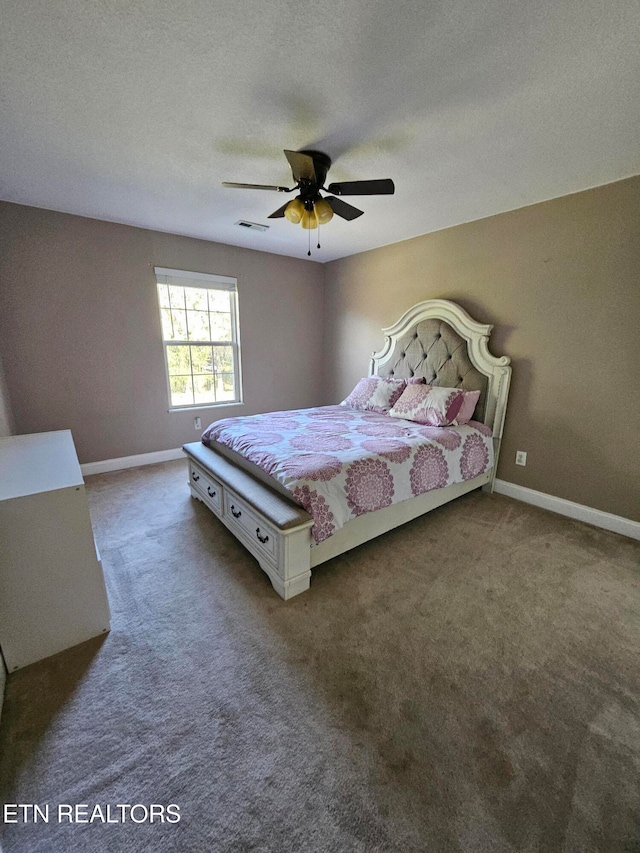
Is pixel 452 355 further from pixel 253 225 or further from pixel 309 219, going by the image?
pixel 253 225

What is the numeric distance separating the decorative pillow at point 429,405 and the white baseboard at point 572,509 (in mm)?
839

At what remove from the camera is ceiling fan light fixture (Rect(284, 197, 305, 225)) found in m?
1.97

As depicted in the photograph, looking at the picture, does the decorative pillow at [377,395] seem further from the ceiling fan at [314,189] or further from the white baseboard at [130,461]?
the white baseboard at [130,461]

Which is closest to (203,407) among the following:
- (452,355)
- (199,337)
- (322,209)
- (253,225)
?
(199,337)

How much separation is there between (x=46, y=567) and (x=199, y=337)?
115 inches

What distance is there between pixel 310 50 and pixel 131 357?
9.50ft

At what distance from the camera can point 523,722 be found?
1185mm

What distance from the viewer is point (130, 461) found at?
3484mm

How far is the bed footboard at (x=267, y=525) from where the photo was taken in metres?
1.67

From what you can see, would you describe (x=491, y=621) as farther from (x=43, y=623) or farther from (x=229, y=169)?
(x=229, y=169)

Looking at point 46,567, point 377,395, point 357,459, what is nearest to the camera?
point 46,567

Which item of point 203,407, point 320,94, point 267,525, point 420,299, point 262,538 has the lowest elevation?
point 262,538

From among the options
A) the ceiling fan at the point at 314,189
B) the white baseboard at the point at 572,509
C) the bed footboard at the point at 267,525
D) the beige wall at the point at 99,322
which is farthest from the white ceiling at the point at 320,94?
the white baseboard at the point at 572,509

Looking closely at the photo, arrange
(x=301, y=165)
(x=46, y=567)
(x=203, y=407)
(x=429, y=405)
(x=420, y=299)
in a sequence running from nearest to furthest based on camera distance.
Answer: (x=46, y=567) < (x=301, y=165) < (x=429, y=405) < (x=420, y=299) < (x=203, y=407)
